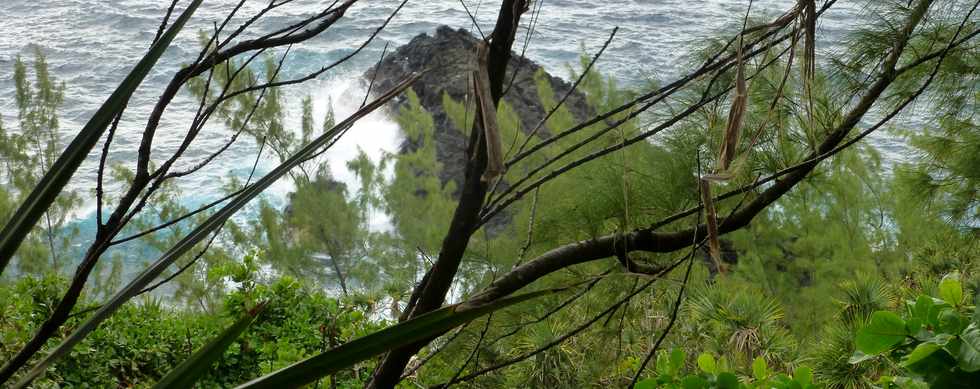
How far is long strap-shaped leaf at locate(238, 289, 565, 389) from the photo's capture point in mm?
293

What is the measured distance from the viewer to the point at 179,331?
2.47 metres

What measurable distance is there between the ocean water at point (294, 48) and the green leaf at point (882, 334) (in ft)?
16.0

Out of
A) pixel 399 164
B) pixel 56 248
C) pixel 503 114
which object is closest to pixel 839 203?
pixel 503 114

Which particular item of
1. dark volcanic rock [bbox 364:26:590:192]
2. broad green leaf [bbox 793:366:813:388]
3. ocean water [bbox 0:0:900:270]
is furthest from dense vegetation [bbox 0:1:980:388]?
ocean water [bbox 0:0:900:270]

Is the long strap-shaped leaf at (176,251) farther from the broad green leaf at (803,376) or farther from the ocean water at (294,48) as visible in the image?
the ocean water at (294,48)

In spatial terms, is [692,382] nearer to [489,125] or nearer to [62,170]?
[489,125]

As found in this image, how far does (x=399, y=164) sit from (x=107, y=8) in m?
4.60

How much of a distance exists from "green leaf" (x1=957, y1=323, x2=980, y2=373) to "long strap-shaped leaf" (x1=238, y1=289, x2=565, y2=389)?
1.42 ft

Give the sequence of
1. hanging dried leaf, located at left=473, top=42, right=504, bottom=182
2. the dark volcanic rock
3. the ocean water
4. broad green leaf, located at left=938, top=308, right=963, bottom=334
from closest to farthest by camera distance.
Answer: hanging dried leaf, located at left=473, top=42, right=504, bottom=182 < broad green leaf, located at left=938, top=308, right=963, bottom=334 < the dark volcanic rock < the ocean water

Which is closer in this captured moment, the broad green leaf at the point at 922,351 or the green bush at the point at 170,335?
the broad green leaf at the point at 922,351

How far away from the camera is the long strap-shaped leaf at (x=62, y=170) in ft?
1.25

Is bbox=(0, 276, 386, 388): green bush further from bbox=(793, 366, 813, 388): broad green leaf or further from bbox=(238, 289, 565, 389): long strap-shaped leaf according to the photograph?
bbox=(238, 289, 565, 389): long strap-shaped leaf

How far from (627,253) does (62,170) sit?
45 centimetres

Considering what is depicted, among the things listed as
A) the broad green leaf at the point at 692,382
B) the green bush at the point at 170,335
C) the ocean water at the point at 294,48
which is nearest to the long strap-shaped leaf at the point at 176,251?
the broad green leaf at the point at 692,382
